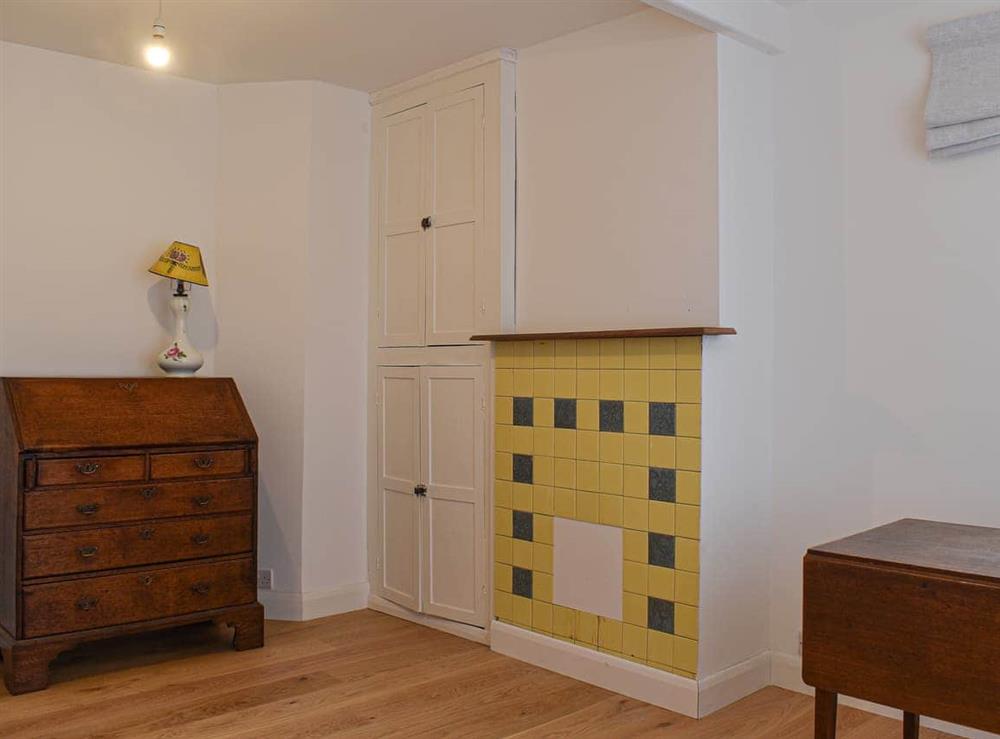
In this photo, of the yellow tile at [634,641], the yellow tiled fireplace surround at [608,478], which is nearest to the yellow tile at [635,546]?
the yellow tiled fireplace surround at [608,478]

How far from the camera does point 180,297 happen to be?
12.7ft

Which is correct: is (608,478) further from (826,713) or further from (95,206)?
(95,206)

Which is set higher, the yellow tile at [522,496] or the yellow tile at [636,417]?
the yellow tile at [636,417]

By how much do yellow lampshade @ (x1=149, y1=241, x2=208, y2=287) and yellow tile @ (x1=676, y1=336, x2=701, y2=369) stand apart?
205 cm

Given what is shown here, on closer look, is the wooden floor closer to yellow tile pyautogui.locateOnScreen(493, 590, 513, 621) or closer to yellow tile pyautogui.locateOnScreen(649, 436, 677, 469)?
yellow tile pyautogui.locateOnScreen(493, 590, 513, 621)

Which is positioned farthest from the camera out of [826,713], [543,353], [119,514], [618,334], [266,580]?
[266,580]

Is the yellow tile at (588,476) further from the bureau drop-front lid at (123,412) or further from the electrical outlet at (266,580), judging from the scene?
the electrical outlet at (266,580)

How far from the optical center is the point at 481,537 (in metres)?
3.65

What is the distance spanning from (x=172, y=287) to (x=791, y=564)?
2776mm

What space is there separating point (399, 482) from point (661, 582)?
143cm

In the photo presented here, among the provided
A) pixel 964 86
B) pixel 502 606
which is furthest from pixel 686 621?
pixel 964 86

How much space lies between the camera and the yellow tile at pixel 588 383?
3.20m

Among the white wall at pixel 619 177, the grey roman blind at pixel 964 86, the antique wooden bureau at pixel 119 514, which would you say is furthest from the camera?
the antique wooden bureau at pixel 119 514

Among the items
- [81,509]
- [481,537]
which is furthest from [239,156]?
[481,537]
